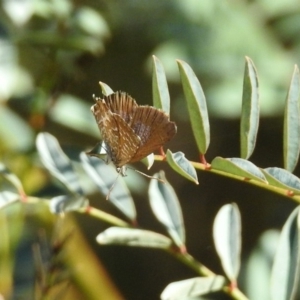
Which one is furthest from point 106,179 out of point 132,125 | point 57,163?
point 132,125

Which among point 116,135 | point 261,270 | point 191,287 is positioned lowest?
point 261,270

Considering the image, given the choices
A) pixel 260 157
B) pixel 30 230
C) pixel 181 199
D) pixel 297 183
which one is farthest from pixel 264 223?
pixel 297 183

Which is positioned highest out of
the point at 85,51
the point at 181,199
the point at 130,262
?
the point at 85,51

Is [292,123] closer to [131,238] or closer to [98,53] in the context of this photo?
[131,238]

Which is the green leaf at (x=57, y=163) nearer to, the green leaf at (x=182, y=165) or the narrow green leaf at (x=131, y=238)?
the narrow green leaf at (x=131, y=238)

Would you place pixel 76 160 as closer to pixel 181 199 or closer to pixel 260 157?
pixel 260 157

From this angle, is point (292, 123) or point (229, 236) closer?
point (292, 123)

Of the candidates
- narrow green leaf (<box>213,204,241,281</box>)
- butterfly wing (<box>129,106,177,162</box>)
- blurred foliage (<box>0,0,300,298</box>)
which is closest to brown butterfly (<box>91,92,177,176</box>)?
butterfly wing (<box>129,106,177,162</box>)
